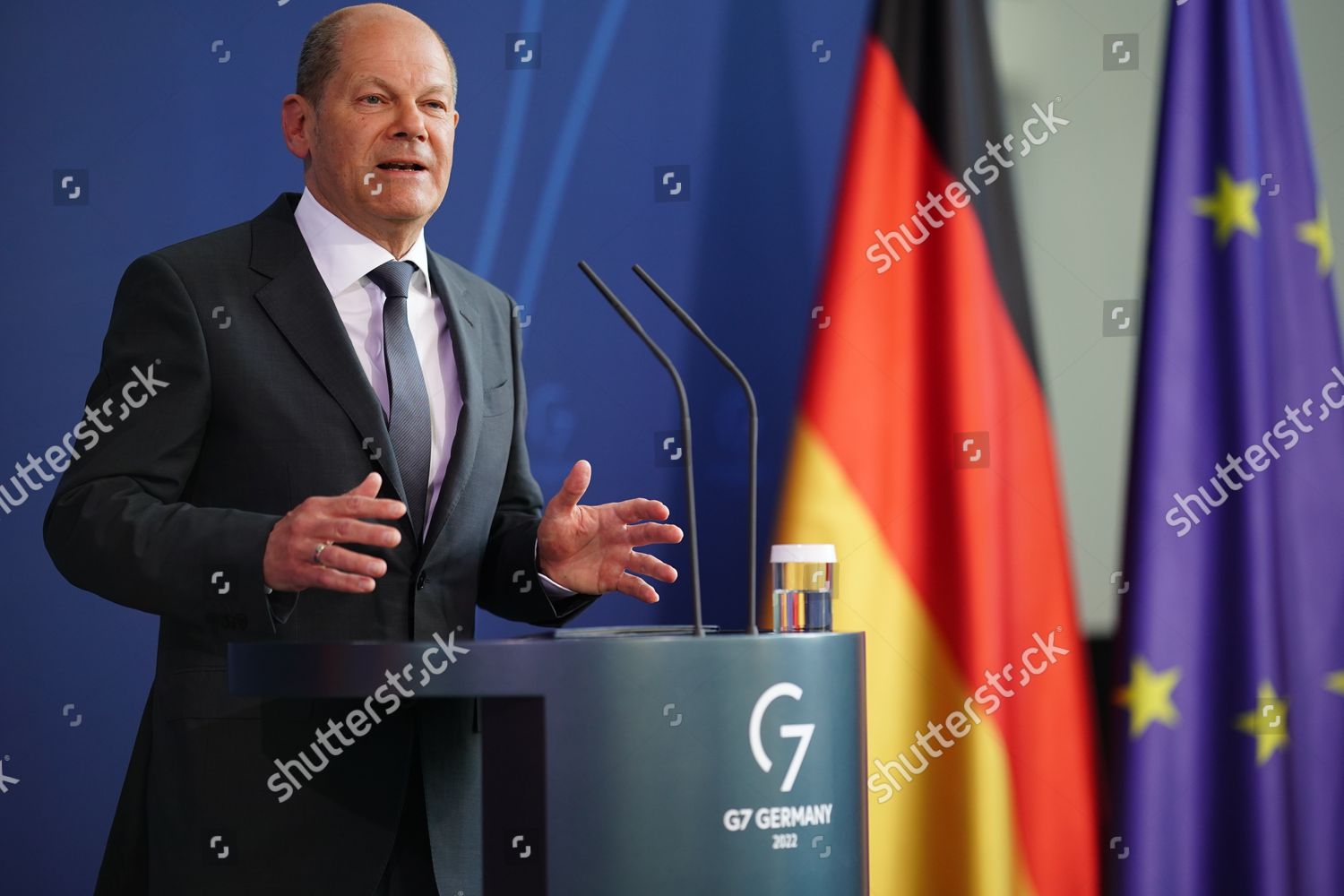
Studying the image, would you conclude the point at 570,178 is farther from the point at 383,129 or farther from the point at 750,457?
the point at 750,457

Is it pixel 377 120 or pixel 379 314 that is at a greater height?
pixel 377 120

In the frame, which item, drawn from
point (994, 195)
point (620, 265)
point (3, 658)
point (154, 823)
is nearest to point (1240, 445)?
point (994, 195)

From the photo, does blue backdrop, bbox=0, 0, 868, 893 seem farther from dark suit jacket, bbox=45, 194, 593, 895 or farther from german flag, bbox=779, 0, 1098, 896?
dark suit jacket, bbox=45, 194, 593, 895

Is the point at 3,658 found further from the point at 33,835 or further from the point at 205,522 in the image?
the point at 205,522

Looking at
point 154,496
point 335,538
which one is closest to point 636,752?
point 335,538

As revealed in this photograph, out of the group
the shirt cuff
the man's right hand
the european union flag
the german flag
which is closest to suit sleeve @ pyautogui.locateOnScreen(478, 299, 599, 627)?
the shirt cuff

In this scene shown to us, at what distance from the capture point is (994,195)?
2.60 metres

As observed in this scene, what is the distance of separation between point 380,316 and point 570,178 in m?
1.15

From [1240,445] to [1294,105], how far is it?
686 millimetres

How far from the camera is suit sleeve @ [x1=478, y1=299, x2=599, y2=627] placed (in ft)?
5.69

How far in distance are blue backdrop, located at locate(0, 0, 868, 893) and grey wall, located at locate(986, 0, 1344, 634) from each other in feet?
1.41

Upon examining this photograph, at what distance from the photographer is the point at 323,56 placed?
1896 millimetres

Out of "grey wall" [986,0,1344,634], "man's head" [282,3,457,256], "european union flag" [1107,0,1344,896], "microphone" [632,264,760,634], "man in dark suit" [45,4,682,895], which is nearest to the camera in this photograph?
"microphone" [632,264,760,634]

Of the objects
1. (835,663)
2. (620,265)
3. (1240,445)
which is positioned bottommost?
(835,663)
